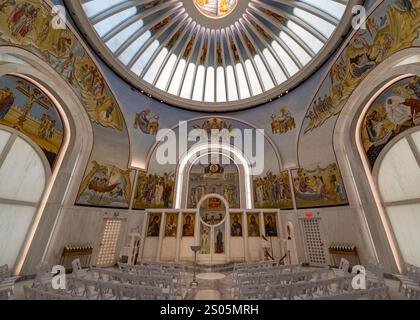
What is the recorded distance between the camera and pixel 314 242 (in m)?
11.9

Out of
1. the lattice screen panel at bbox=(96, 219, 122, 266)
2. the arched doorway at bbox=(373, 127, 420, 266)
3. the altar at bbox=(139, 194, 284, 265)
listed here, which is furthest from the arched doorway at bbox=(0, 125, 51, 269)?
the arched doorway at bbox=(373, 127, 420, 266)

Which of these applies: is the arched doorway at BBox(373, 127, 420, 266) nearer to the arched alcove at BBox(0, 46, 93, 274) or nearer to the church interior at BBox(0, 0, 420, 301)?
the church interior at BBox(0, 0, 420, 301)

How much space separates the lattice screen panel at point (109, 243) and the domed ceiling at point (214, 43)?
393 inches

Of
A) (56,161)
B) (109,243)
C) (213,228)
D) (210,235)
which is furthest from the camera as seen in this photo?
(213,228)

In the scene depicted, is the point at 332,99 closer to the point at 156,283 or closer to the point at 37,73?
the point at 156,283

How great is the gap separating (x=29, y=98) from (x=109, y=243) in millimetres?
9522

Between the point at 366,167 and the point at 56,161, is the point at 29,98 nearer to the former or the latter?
the point at 56,161

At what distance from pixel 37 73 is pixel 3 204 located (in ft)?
19.2

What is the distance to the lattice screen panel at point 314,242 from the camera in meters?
11.4

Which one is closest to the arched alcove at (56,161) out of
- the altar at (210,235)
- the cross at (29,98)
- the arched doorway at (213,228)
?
the cross at (29,98)

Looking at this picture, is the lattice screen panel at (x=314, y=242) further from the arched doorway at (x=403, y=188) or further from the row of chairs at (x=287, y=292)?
the row of chairs at (x=287, y=292)

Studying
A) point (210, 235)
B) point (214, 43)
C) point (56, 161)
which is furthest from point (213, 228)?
point (214, 43)

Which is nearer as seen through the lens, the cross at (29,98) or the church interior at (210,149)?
the church interior at (210,149)
